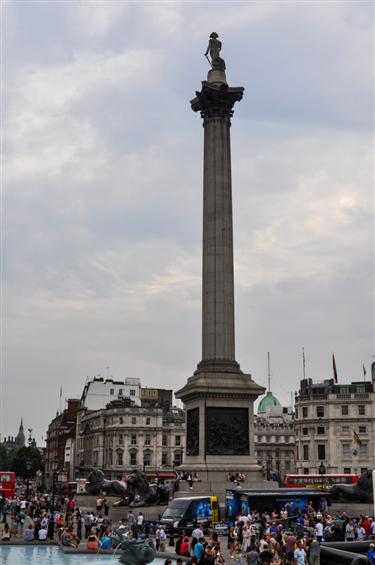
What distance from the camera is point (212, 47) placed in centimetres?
5919

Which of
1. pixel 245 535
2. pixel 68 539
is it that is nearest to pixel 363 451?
pixel 68 539

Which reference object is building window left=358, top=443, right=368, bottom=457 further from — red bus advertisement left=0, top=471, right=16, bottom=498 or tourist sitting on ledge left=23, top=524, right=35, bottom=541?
tourist sitting on ledge left=23, top=524, right=35, bottom=541

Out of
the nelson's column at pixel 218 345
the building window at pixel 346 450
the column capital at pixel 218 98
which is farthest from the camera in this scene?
the building window at pixel 346 450

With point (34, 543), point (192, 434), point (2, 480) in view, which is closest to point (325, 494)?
point (192, 434)

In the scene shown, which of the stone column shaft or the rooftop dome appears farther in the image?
the rooftop dome

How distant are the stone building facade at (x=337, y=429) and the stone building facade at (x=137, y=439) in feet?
82.4

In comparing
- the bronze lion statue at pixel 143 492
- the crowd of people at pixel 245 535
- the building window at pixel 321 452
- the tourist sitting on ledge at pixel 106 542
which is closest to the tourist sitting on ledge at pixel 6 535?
the crowd of people at pixel 245 535

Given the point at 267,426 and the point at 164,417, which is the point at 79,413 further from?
the point at 267,426

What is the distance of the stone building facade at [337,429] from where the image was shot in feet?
330

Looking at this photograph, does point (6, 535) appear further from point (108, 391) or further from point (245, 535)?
point (108, 391)

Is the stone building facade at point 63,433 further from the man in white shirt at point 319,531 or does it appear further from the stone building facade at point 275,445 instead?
the man in white shirt at point 319,531

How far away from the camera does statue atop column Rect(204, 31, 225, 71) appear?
57625mm

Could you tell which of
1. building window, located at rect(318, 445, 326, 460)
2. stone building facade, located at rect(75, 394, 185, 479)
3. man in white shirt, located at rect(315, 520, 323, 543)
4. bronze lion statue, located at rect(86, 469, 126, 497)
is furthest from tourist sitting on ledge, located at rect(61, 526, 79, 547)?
stone building facade, located at rect(75, 394, 185, 479)

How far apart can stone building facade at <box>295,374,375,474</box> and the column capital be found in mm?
57451
